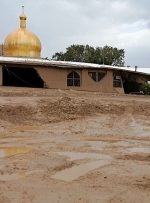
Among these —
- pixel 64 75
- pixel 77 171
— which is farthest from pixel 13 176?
pixel 64 75

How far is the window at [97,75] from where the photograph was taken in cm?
3338

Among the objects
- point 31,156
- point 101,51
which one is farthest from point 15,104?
point 101,51

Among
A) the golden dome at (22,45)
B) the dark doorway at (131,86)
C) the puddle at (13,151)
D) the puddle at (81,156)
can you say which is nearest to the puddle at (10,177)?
the puddle at (81,156)

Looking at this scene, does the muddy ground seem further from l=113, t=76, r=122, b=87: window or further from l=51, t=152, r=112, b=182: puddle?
l=113, t=76, r=122, b=87: window

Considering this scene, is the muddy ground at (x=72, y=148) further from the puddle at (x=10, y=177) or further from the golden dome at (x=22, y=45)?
the golden dome at (x=22, y=45)

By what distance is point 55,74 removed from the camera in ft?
106

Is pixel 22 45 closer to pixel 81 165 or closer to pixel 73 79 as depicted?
pixel 73 79

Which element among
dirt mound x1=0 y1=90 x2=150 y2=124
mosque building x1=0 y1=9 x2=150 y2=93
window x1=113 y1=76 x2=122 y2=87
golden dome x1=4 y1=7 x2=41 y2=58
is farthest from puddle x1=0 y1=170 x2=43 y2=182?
golden dome x1=4 y1=7 x2=41 y2=58

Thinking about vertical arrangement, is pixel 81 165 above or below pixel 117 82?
below

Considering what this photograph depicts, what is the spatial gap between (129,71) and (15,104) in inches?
562

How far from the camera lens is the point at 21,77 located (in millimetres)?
35875

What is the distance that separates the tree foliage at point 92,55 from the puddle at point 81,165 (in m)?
45.8

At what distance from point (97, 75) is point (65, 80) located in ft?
7.69

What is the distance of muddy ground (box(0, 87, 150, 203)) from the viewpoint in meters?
9.17
